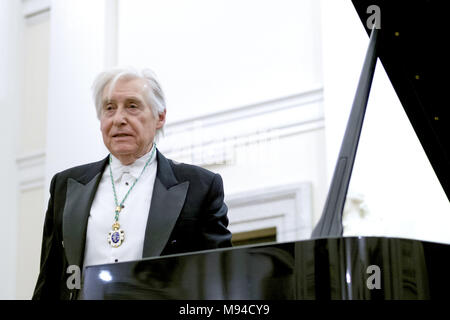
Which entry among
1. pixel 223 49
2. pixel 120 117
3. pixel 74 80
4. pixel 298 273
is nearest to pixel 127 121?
pixel 120 117

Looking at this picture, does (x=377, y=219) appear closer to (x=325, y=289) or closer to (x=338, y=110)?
(x=338, y=110)

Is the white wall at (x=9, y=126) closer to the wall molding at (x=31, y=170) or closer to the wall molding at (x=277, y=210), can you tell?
the wall molding at (x=31, y=170)

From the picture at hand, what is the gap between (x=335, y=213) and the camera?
7.16 ft

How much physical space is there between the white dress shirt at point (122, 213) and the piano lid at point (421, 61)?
685 mm

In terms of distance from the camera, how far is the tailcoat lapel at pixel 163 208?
8.61 ft

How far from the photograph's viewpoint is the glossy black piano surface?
195 centimetres

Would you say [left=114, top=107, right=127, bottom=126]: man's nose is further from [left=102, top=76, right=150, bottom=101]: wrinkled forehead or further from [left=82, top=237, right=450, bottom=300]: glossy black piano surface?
[left=82, top=237, right=450, bottom=300]: glossy black piano surface

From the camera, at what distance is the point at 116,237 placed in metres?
2.70

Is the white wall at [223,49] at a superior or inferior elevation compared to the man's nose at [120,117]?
superior

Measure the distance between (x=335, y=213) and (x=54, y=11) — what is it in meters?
5.48

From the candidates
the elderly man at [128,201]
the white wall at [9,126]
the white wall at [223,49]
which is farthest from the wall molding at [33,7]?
the elderly man at [128,201]

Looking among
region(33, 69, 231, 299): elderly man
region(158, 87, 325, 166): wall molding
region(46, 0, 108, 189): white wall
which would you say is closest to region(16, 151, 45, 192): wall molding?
region(46, 0, 108, 189): white wall

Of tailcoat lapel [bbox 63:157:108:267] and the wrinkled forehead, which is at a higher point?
the wrinkled forehead

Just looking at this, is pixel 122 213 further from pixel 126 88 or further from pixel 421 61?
pixel 421 61
